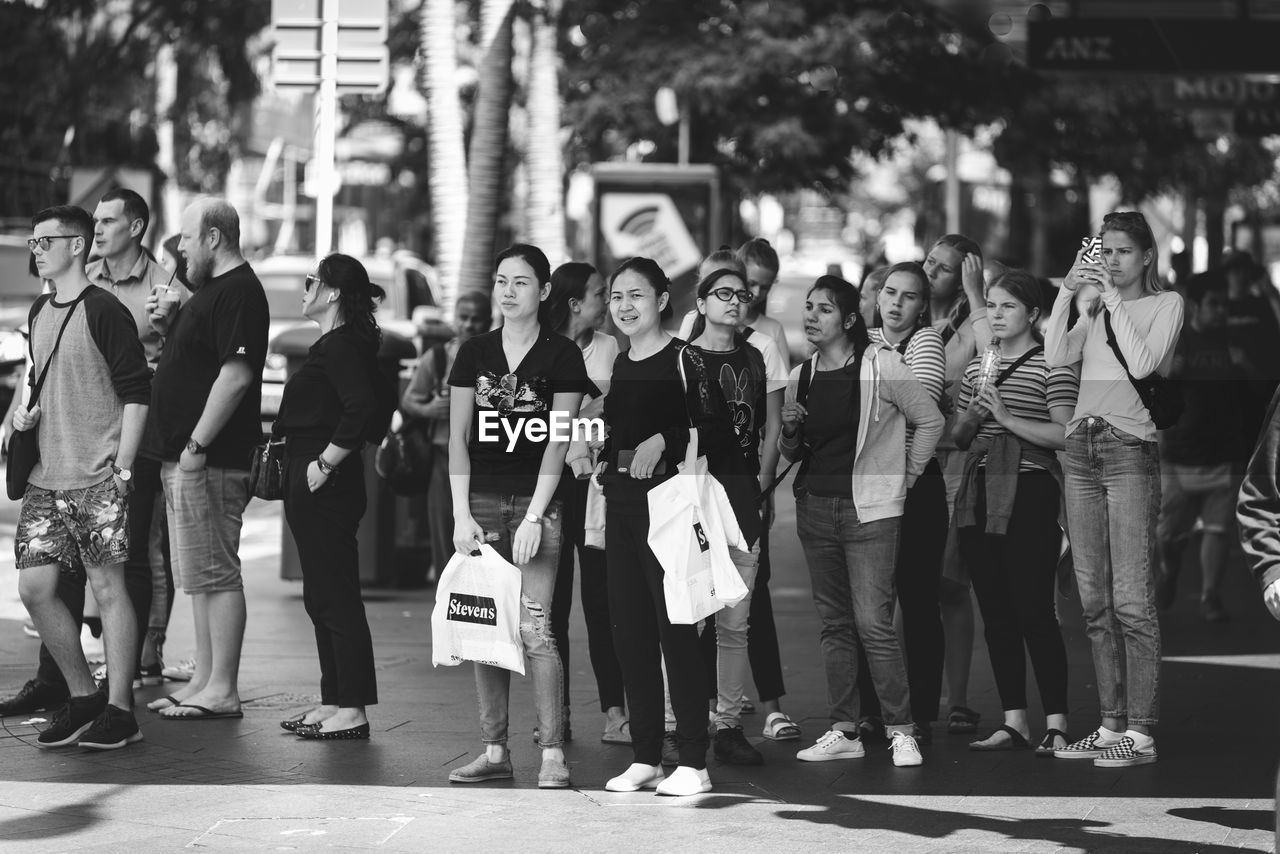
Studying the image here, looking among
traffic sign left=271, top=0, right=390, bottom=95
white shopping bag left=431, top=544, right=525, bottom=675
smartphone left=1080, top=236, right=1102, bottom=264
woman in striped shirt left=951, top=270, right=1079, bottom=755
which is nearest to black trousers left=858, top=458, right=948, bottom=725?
woman in striped shirt left=951, top=270, right=1079, bottom=755

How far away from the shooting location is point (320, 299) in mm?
7895

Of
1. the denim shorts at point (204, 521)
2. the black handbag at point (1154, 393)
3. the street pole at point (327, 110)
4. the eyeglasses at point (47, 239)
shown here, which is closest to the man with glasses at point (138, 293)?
the denim shorts at point (204, 521)

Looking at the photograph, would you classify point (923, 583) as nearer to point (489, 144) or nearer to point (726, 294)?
point (726, 294)

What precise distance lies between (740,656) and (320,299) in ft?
7.31

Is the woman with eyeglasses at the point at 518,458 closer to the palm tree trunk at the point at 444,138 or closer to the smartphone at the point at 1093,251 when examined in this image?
the smartphone at the point at 1093,251

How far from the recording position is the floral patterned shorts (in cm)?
Result: 757

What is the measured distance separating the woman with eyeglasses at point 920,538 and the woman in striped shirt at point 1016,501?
0.17 meters

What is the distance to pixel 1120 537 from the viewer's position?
286 inches

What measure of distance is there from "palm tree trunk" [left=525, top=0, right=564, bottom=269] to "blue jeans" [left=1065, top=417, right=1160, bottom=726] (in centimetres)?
1505

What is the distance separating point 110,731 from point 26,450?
115 cm

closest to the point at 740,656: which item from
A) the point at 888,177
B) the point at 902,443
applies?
the point at 902,443

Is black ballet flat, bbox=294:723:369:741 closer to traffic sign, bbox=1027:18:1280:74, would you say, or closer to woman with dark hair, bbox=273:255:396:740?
woman with dark hair, bbox=273:255:396:740

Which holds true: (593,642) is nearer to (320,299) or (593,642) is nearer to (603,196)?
(320,299)

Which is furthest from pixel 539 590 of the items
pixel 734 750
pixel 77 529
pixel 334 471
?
pixel 77 529
